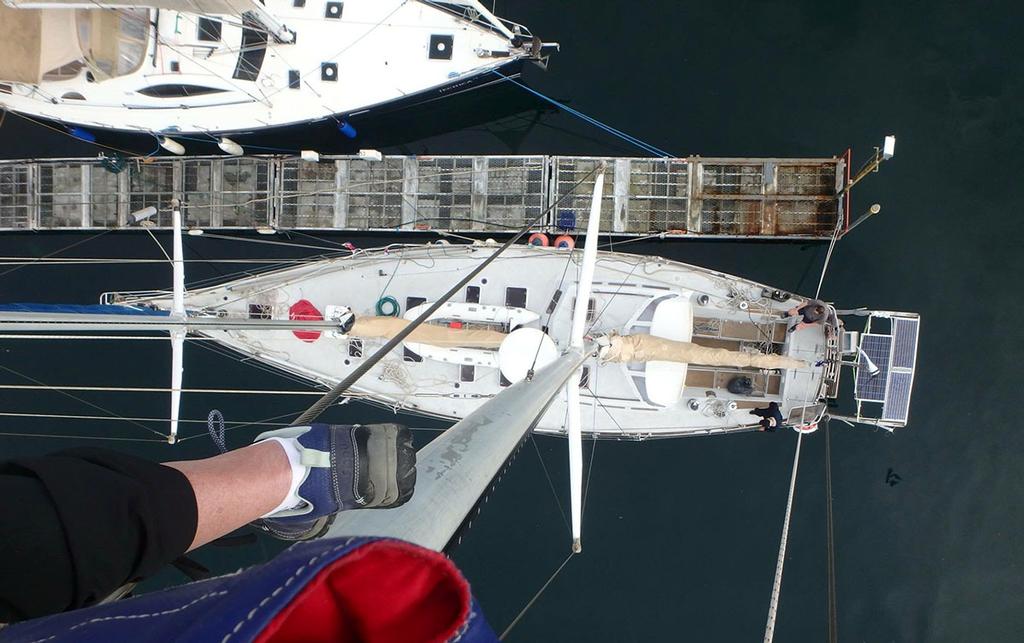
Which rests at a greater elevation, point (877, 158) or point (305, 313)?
point (877, 158)

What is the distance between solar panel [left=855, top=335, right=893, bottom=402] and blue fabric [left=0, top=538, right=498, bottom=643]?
12.5m

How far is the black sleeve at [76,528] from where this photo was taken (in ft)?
9.04

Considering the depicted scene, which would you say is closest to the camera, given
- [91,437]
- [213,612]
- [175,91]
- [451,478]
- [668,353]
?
[213,612]

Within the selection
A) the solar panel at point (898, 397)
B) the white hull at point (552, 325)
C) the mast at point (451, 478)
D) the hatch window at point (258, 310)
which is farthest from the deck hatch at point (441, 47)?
the solar panel at point (898, 397)

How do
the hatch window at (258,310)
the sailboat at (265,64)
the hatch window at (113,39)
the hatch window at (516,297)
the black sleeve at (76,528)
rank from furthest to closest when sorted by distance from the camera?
the sailboat at (265,64) → the hatch window at (258,310) → the hatch window at (113,39) → the hatch window at (516,297) → the black sleeve at (76,528)

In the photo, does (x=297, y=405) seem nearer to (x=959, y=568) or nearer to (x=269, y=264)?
(x=269, y=264)

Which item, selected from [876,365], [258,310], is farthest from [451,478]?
[876,365]

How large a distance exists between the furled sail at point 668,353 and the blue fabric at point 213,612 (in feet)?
28.7

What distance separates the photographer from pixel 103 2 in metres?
11.4

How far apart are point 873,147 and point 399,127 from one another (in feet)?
39.4

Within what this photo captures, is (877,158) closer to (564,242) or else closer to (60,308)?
(564,242)

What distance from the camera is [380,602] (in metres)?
1.61

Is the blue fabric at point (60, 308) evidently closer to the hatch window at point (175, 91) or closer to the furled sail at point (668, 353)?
the hatch window at point (175, 91)

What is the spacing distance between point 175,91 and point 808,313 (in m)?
15.0
